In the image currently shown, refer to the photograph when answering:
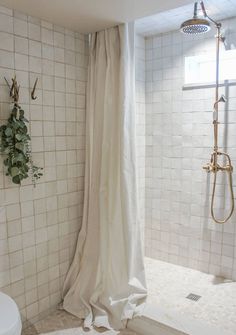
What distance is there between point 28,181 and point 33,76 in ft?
2.28

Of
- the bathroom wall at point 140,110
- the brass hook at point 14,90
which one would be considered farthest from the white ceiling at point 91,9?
the bathroom wall at point 140,110

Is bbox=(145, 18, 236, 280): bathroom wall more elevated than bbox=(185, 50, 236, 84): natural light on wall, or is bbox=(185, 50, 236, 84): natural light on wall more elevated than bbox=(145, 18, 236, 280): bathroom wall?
bbox=(185, 50, 236, 84): natural light on wall

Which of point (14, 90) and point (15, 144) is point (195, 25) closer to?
point (14, 90)

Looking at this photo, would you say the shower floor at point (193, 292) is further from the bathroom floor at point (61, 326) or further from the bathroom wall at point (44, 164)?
the bathroom wall at point (44, 164)

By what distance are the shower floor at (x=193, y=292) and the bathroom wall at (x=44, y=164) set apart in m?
0.82

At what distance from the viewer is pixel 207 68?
2.63 m

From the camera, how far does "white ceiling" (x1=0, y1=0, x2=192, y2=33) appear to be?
171cm

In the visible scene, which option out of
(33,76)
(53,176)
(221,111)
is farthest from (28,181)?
(221,111)

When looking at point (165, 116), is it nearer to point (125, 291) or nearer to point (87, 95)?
point (87, 95)

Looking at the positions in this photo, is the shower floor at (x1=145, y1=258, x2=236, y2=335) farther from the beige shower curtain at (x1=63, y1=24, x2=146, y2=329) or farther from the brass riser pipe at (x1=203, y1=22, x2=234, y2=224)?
the brass riser pipe at (x1=203, y1=22, x2=234, y2=224)

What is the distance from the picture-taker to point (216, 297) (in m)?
2.35

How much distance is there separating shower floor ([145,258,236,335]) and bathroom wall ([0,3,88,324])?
818 mm

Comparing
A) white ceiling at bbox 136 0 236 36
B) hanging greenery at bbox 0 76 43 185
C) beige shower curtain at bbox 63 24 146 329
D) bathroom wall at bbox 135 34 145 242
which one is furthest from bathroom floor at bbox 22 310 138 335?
white ceiling at bbox 136 0 236 36

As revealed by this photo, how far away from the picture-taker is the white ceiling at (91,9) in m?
1.71
